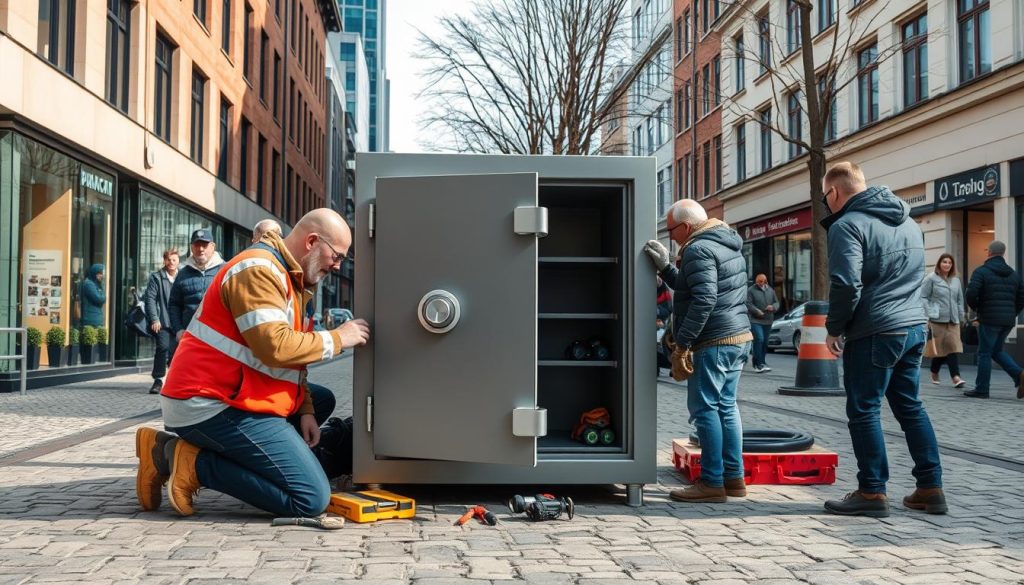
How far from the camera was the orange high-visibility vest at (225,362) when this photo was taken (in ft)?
15.2

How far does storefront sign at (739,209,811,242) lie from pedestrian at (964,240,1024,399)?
55.3 feet

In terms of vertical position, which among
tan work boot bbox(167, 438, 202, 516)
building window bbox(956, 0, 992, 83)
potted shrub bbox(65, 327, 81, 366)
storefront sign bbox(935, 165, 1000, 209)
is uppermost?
building window bbox(956, 0, 992, 83)

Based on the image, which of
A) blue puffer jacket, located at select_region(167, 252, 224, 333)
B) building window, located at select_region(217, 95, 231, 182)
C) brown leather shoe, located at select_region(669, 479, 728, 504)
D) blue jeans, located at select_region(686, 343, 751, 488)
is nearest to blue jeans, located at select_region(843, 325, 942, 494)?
blue jeans, located at select_region(686, 343, 751, 488)

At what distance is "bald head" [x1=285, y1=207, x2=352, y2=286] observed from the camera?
4812 millimetres

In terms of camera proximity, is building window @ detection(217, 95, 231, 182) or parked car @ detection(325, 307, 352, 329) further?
parked car @ detection(325, 307, 352, 329)

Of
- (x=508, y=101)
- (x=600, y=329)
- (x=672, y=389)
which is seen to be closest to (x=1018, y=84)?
(x=672, y=389)

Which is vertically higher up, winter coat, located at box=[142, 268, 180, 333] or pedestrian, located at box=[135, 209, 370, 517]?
winter coat, located at box=[142, 268, 180, 333]

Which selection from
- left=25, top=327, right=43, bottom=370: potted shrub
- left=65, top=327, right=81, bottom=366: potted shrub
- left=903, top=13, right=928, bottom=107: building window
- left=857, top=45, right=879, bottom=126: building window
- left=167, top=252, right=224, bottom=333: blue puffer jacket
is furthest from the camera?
left=857, top=45, right=879, bottom=126: building window

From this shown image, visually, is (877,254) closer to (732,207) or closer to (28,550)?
(28,550)

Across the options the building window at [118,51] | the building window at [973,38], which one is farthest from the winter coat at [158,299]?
the building window at [973,38]

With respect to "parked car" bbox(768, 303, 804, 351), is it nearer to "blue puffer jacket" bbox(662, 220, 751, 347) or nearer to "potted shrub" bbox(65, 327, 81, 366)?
"potted shrub" bbox(65, 327, 81, 366)

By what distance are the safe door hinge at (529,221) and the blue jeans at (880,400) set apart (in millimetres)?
1755

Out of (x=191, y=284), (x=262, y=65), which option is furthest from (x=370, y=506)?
(x=262, y=65)

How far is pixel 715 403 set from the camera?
532 centimetres
